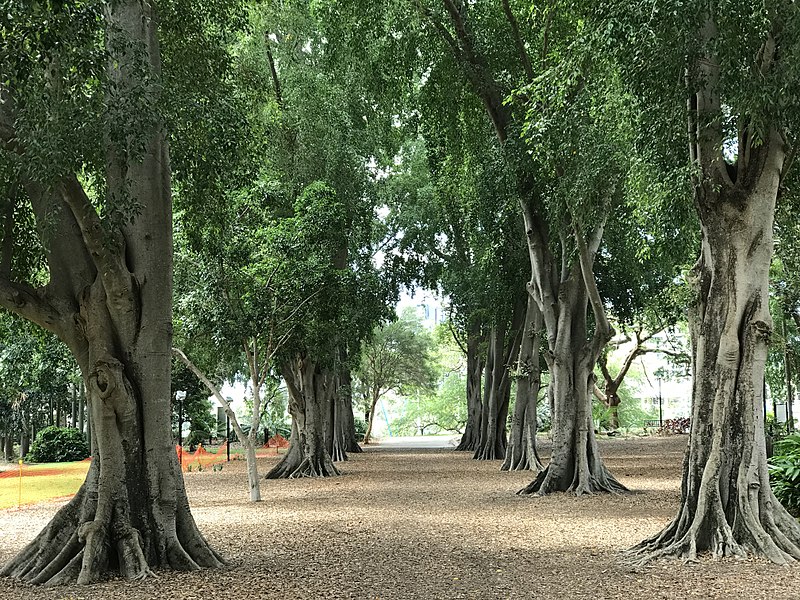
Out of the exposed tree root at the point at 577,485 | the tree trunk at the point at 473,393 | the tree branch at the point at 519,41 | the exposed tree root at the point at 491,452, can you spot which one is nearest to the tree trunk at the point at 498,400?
the exposed tree root at the point at 491,452

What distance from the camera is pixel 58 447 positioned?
25.6 meters

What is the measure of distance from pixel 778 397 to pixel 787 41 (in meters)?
32.1

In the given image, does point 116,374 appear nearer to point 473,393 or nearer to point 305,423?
point 305,423

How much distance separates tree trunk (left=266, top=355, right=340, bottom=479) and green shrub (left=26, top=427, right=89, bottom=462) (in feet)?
28.8

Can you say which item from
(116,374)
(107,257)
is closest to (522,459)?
(116,374)

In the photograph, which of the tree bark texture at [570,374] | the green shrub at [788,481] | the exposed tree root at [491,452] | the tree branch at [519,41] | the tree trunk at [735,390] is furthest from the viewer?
the exposed tree root at [491,452]

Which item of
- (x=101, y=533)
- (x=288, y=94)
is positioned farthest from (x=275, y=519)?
(x=288, y=94)

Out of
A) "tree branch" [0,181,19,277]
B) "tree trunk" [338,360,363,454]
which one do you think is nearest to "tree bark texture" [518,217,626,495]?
"tree branch" [0,181,19,277]

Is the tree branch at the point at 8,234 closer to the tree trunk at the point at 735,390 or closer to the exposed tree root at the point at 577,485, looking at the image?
the tree trunk at the point at 735,390

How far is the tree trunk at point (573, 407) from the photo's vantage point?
14711 millimetres

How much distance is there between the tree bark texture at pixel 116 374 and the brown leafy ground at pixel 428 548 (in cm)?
39

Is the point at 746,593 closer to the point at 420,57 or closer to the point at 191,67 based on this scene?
the point at 191,67

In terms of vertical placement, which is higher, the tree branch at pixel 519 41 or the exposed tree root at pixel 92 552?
the tree branch at pixel 519 41

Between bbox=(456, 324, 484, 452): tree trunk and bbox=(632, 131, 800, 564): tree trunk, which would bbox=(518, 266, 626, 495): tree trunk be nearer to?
bbox=(632, 131, 800, 564): tree trunk
